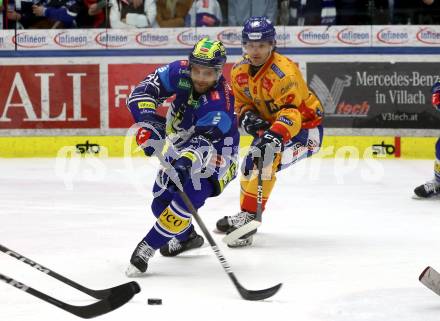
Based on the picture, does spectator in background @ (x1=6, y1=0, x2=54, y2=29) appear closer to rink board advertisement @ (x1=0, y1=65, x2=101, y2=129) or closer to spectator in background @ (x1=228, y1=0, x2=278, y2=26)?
rink board advertisement @ (x1=0, y1=65, x2=101, y2=129)

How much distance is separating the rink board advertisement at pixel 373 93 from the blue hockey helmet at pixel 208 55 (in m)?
4.73

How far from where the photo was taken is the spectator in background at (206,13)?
9.32 meters

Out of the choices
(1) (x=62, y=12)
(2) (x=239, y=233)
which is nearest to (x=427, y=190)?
(2) (x=239, y=233)

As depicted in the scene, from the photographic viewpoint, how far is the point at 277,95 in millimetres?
5441

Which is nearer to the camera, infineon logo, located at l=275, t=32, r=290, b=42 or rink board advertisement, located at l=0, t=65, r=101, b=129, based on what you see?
infineon logo, located at l=275, t=32, r=290, b=42

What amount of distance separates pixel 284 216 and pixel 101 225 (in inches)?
48.0

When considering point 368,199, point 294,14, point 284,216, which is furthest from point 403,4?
point 284,216

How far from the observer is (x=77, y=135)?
370 inches

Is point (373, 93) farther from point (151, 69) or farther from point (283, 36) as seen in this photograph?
point (151, 69)

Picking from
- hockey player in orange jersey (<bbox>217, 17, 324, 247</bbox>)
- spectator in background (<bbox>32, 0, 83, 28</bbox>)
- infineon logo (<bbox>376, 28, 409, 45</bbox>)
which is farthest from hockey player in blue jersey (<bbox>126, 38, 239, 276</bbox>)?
spectator in background (<bbox>32, 0, 83, 28</bbox>)

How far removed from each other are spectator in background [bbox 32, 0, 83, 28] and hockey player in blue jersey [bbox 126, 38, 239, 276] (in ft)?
15.4

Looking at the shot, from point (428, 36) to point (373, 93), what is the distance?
2.40ft

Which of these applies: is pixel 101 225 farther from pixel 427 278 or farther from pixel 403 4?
pixel 403 4

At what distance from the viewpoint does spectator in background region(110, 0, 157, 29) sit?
9.38 m
